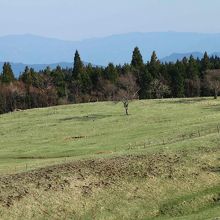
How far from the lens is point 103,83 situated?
139625 mm

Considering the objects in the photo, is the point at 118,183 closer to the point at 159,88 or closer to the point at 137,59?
the point at 159,88

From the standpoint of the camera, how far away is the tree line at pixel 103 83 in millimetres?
135625

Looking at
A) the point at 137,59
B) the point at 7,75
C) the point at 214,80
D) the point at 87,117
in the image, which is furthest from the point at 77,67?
the point at 87,117

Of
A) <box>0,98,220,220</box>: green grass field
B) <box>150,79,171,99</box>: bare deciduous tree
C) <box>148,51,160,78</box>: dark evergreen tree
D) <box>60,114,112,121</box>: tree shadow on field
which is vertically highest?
<box>148,51,160,78</box>: dark evergreen tree

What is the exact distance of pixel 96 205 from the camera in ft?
108

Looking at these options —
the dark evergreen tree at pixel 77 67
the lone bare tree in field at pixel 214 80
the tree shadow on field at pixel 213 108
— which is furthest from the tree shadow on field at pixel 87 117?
the dark evergreen tree at pixel 77 67

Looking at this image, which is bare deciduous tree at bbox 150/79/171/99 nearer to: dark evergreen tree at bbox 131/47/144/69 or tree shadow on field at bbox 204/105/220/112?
dark evergreen tree at bbox 131/47/144/69

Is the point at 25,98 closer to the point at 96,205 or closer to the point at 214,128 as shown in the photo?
the point at 214,128

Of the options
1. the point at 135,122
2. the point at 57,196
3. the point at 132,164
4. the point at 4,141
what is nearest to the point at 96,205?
the point at 57,196

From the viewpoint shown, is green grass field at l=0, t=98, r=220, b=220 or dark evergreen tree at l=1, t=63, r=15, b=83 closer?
green grass field at l=0, t=98, r=220, b=220

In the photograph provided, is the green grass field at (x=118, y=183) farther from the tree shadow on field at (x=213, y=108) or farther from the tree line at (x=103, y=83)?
the tree line at (x=103, y=83)

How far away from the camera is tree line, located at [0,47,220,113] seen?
135625 mm

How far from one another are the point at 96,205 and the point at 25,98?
113 m

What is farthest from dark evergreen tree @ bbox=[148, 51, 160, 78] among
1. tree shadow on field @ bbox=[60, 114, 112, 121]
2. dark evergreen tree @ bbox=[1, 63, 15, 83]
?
tree shadow on field @ bbox=[60, 114, 112, 121]
